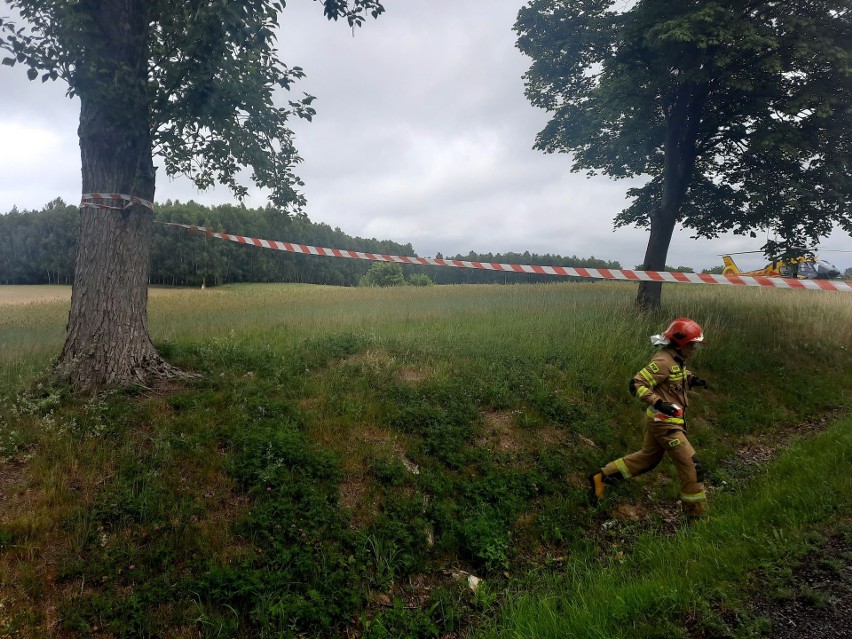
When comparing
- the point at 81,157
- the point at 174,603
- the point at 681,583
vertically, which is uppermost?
the point at 81,157

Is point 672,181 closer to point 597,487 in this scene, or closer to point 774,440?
point 774,440

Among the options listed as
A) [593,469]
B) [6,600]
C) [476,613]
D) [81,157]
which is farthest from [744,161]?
[6,600]

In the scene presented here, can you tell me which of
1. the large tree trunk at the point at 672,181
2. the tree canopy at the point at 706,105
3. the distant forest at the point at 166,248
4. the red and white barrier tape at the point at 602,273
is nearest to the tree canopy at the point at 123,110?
the red and white barrier tape at the point at 602,273

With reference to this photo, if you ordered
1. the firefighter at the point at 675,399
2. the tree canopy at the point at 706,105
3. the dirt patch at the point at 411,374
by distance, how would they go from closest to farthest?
the firefighter at the point at 675,399 < the dirt patch at the point at 411,374 < the tree canopy at the point at 706,105

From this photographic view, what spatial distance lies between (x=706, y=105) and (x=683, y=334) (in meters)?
9.84

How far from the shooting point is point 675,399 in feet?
15.6

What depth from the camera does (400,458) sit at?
16.1 ft

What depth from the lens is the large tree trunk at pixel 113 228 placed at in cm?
507

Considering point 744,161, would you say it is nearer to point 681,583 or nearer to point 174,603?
point 681,583

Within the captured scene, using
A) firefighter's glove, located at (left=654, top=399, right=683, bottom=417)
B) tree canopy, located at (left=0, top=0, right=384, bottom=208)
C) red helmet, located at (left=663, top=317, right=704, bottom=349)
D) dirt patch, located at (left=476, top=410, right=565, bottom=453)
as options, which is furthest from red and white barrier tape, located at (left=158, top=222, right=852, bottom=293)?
firefighter's glove, located at (left=654, top=399, right=683, bottom=417)

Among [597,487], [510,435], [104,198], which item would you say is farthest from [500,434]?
[104,198]

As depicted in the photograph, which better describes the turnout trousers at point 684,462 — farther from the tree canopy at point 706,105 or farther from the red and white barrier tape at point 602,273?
the tree canopy at point 706,105

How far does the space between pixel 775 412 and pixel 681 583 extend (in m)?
6.07

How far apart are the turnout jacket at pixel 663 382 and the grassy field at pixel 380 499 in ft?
3.47
